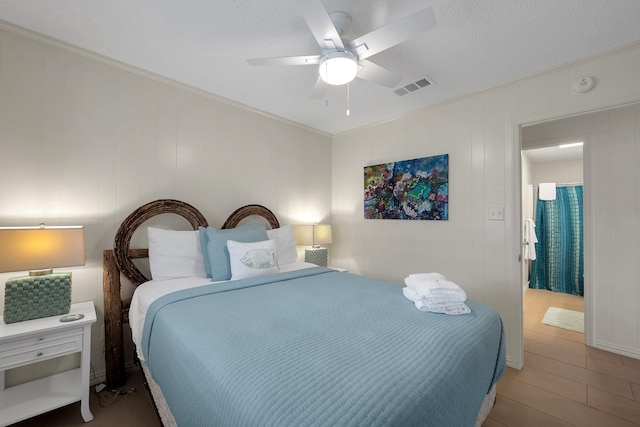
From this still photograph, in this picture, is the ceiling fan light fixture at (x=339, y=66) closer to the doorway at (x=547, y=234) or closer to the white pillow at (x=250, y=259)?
the white pillow at (x=250, y=259)

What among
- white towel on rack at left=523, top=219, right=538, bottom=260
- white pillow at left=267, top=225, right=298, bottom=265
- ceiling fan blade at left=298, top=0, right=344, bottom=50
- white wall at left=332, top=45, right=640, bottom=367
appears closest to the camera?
ceiling fan blade at left=298, top=0, right=344, bottom=50

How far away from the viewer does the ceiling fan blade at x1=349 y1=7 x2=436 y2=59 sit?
128cm

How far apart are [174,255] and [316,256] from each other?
1687 millimetres

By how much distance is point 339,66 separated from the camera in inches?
63.7

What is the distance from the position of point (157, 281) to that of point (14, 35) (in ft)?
6.32

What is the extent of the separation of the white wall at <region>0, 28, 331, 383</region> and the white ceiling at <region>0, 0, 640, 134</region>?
0.22m

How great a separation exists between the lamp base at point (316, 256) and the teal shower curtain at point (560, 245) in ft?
12.9

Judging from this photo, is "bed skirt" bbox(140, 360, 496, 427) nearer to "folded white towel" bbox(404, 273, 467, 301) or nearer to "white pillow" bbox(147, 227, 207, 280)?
"folded white towel" bbox(404, 273, 467, 301)

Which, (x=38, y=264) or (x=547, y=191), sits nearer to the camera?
(x=38, y=264)

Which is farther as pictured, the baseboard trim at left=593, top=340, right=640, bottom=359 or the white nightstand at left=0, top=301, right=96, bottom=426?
the baseboard trim at left=593, top=340, right=640, bottom=359

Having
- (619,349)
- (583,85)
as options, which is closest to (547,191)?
(619,349)

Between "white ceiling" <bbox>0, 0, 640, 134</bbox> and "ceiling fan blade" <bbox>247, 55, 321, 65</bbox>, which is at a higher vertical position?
"white ceiling" <bbox>0, 0, 640, 134</bbox>

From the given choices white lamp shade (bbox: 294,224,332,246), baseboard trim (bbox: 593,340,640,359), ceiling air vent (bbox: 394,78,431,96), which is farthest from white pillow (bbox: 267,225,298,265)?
baseboard trim (bbox: 593,340,640,359)

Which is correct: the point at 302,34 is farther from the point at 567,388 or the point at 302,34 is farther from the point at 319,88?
the point at 567,388
